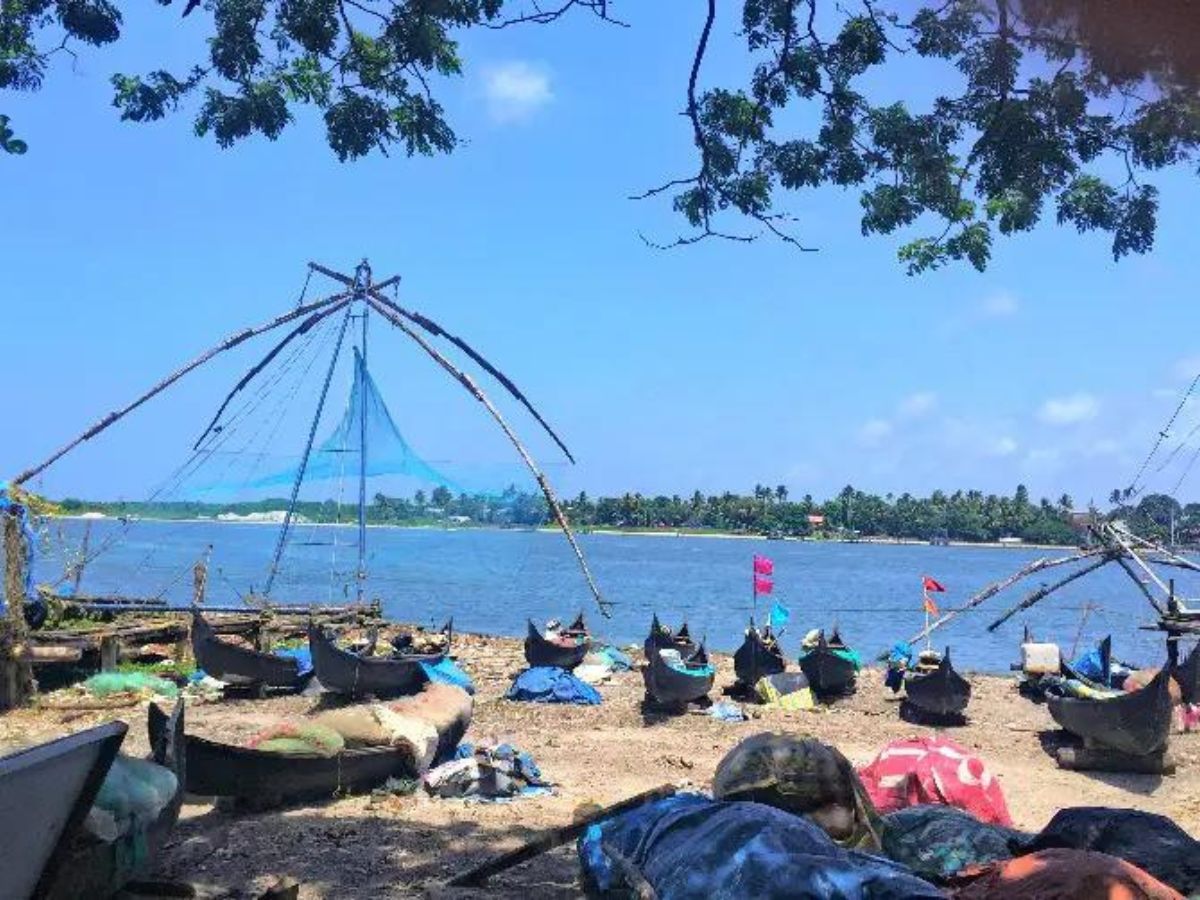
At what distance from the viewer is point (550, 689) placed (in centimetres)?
1508

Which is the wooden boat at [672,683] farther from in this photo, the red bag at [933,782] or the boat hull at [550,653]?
the red bag at [933,782]

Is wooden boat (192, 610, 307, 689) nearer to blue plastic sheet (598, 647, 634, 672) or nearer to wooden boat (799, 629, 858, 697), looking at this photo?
blue plastic sheet (598, 647, 634, 672)

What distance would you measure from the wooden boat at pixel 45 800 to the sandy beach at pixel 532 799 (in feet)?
3.88

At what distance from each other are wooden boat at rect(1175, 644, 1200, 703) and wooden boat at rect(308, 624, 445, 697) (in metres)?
11.1

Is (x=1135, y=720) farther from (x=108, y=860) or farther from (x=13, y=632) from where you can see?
(x=13, y=632)

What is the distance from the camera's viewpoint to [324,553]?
83.9 ft

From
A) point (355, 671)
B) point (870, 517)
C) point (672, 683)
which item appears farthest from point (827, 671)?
point (870, 517)

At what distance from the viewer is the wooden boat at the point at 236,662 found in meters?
14.1

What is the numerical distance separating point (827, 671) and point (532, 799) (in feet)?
28.1

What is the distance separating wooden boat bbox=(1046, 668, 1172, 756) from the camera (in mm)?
11312

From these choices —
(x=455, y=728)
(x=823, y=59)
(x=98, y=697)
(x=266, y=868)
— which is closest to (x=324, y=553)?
(x=98, y=697)

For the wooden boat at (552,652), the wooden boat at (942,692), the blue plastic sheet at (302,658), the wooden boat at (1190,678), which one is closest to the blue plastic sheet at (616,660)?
the wooden boat at (552,652)

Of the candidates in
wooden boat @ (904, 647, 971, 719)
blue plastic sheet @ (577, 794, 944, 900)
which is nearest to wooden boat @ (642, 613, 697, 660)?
wooden boat @ (904, 647, 971, 719)

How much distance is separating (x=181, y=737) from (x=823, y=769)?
373 cm
